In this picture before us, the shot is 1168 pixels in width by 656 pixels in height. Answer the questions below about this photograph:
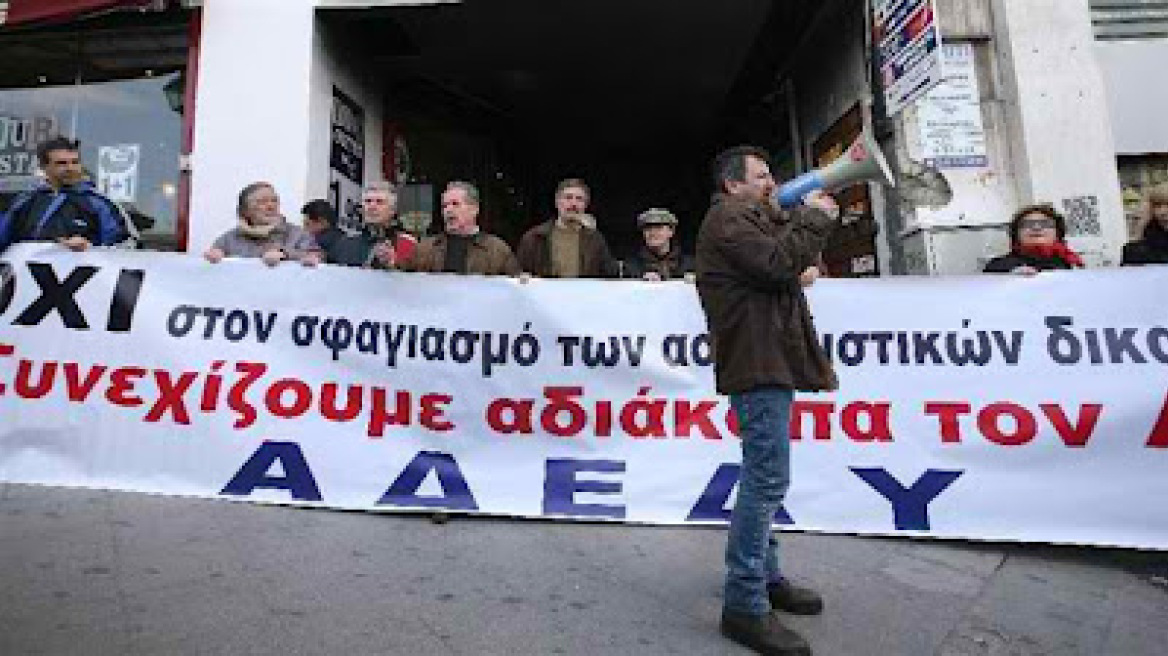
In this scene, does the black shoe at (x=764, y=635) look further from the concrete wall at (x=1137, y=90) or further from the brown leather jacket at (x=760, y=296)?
the concrete wall at (x=1137, y=90)

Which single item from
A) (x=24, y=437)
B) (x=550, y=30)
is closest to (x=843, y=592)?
(x=24, y=437)

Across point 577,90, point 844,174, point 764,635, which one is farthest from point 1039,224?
point 577,90

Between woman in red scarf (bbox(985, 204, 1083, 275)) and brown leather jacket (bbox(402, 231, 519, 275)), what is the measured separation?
8.45ft

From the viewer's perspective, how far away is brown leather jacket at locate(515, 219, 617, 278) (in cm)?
498

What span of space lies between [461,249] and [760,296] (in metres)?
2.08

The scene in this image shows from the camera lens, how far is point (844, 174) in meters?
3.21

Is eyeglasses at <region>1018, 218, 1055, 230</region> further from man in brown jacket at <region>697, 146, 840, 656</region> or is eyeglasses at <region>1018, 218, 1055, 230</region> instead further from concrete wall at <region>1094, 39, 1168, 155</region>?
concrete wall at <region>1094, 39, 1168, 155</region>

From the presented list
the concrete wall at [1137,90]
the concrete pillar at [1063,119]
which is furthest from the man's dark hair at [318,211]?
the concrete wall at [1137,90]

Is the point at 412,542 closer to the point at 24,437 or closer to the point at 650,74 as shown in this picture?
the point at 24,437

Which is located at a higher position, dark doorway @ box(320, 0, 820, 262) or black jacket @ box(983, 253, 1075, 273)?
dark doorway @ box(320, 0, 820, 262)

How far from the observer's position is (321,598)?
2.93 metres

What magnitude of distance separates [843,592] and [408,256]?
9.28ft

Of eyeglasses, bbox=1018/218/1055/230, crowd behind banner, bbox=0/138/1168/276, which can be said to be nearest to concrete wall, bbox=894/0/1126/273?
crowd behind banner, bbox=0/138/1168/276

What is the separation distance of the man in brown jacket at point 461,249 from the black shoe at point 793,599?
2204 millimetres
